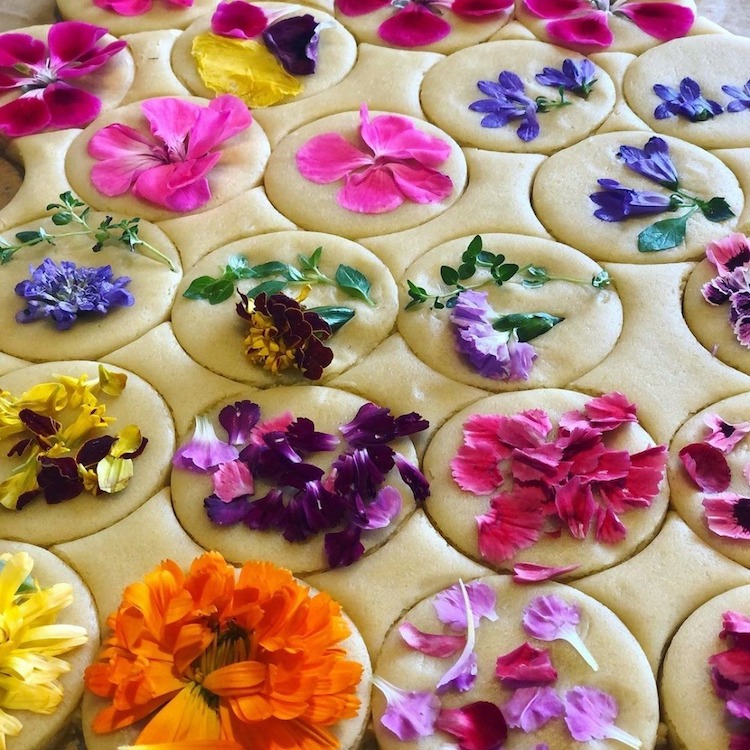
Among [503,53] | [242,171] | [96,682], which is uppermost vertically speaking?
[503,53]

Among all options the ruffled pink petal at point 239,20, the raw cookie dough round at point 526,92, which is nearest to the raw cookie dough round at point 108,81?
the ruffled pink petal at point 239,20

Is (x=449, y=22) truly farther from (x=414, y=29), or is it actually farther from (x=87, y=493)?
(x=87, y=493)

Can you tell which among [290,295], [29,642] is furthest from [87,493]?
[290,295]

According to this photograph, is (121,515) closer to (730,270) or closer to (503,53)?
(730,270)

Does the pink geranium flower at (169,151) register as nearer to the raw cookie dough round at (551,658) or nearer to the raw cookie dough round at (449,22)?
the raw cookie dough round at (449,22)

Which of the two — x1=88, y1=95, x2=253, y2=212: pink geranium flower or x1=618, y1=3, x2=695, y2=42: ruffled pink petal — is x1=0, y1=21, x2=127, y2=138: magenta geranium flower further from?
x1=618, y1=3, x2=695, y2=42: ruffled pink petal

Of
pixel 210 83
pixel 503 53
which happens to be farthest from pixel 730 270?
pixel 210 83
